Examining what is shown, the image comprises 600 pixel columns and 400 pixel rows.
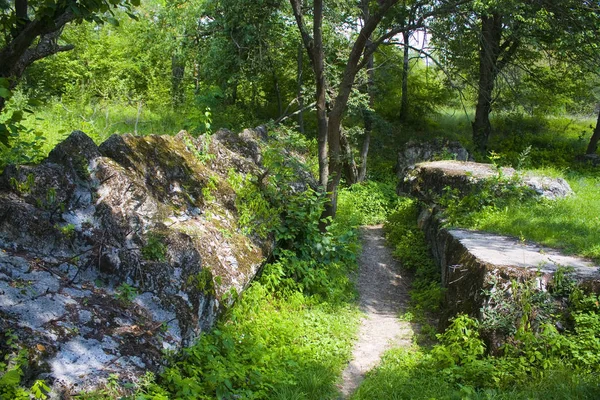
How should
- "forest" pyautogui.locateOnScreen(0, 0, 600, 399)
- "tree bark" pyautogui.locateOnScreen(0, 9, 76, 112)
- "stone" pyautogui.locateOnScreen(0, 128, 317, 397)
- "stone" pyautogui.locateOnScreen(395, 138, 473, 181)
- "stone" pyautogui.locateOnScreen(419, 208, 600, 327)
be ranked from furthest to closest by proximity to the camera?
"stone" pyautogui.locateOnScreen(395, 138, 473, 181)
"stone" pyautogui.locateOnScreen(419, 208, 600, 327)
"forest" pyautogui.locateOnScreen(0, 0, 600, 399)
"stone" pyautogui.locateOnScreen(0, 128, 317, 397)
"tree bark" pyautogui.locateOnScreen(0, 9, 76, 112)

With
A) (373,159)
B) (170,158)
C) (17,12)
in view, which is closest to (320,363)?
(170,158)

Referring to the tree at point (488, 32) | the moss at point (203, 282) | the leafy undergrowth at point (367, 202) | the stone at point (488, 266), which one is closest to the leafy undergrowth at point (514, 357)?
the stone at point (488, 266)

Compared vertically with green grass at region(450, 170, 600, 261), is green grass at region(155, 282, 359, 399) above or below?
below

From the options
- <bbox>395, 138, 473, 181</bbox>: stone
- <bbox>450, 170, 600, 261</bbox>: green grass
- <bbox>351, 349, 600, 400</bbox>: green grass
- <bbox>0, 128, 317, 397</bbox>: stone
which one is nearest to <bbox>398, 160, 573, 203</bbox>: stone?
<bbox>450, 170, 600, 261</bbox>: green grass

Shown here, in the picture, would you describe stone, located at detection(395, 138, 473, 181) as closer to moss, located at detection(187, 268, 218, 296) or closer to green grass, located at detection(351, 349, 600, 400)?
green grass, located at detection(351, 349, 600, 400)

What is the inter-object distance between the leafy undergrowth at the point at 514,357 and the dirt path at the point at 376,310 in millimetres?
242

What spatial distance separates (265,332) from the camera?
19.9ft

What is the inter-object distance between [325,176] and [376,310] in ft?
9.32

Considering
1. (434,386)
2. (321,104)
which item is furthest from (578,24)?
(434,386)

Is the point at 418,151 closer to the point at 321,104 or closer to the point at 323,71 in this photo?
the point at 321,104

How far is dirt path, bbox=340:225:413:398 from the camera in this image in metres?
6.39

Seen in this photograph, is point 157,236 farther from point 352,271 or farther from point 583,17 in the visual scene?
point 583,17

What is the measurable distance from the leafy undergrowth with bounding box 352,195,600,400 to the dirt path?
24 cm

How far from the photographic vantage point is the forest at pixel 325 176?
15.4 ft
